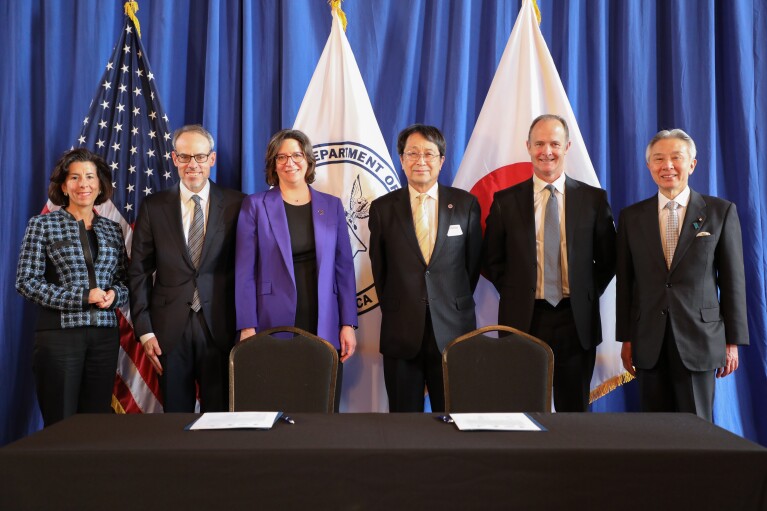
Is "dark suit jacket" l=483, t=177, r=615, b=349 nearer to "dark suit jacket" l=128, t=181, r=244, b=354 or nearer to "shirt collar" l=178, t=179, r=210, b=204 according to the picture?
"dark suit jacket" l=128, t=181, r=244, b=354

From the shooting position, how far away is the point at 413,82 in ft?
13.3

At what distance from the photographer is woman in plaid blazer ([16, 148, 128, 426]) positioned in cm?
307

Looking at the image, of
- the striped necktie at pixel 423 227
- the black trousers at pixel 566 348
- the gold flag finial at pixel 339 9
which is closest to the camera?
the black trousers at pixel 566 348

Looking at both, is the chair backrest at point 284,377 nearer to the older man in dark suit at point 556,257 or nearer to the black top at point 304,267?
the black top at point 304,267

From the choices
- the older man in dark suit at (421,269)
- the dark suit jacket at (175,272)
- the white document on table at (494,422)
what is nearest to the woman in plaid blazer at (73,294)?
the dark suit jacket at (175,272)

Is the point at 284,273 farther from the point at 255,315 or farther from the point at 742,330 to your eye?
the point at 742,330

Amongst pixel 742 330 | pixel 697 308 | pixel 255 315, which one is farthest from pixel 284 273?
pixel 742 330

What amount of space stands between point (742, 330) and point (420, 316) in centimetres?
144

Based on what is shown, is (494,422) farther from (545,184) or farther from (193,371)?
(193,371)

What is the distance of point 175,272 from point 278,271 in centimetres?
49

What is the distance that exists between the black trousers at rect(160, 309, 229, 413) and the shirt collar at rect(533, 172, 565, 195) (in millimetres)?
1758

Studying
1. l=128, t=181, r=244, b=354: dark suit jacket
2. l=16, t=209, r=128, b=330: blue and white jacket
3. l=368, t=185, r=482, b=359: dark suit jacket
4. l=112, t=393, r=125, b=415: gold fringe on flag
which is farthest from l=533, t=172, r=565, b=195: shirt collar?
l=112, t=393, r=125, b=415: gold fringe on flag

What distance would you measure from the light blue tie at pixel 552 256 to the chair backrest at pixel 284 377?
116cm

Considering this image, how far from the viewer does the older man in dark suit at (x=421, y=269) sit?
10.1 feet
